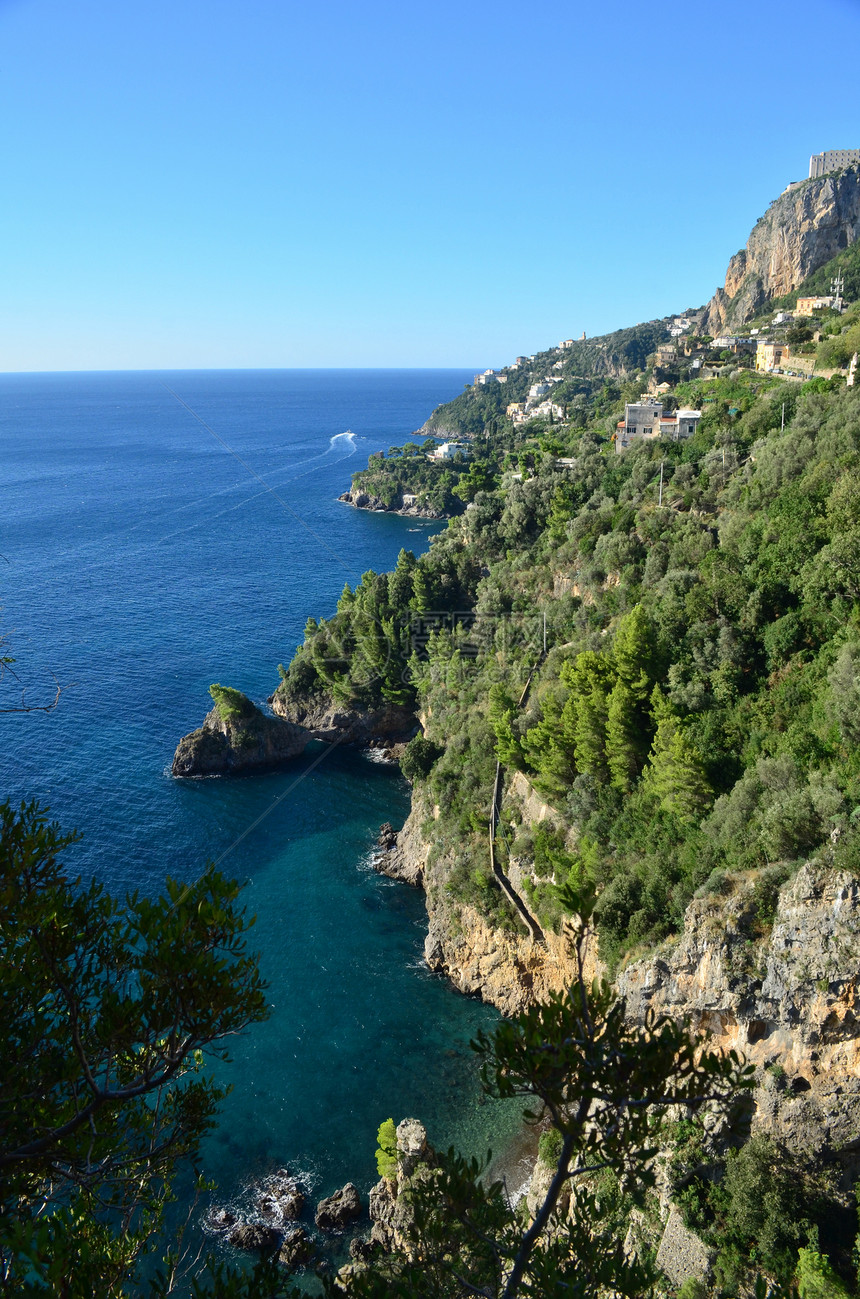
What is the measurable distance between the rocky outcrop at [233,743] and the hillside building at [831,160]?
97.0 metres

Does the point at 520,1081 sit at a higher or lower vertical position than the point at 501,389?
lower

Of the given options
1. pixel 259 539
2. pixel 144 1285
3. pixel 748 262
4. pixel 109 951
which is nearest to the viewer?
pixel 109 951

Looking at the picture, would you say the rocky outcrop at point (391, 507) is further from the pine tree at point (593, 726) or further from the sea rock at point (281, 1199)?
the sea rock at point (281, 1199)

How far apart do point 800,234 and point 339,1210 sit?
98995mm

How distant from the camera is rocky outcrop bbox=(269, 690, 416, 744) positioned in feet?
138

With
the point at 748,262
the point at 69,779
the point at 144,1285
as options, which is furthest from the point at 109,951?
the point at 748,262

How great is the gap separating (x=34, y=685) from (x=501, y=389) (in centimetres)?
12145

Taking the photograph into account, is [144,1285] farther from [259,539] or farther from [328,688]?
[259,539]

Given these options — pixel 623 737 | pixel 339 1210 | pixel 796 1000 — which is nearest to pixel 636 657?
pixel 623 737

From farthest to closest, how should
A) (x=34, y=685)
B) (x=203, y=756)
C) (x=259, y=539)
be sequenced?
1. (x=259, y=539)
2. (x=34, y=685)
3. (x=203, y=756)

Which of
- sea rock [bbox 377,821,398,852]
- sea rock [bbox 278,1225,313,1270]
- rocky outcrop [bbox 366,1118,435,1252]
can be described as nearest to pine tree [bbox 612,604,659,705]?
rocky outcrop [bbox 366,1118,435,1252]

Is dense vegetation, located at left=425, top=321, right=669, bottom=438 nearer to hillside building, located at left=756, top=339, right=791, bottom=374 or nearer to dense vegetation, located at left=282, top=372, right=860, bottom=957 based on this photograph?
hillside building, located at left=756, top=339, right=791, bottom=374

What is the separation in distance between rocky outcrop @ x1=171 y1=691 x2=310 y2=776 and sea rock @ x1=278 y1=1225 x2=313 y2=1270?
2339cm

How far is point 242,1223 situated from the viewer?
18000mm
